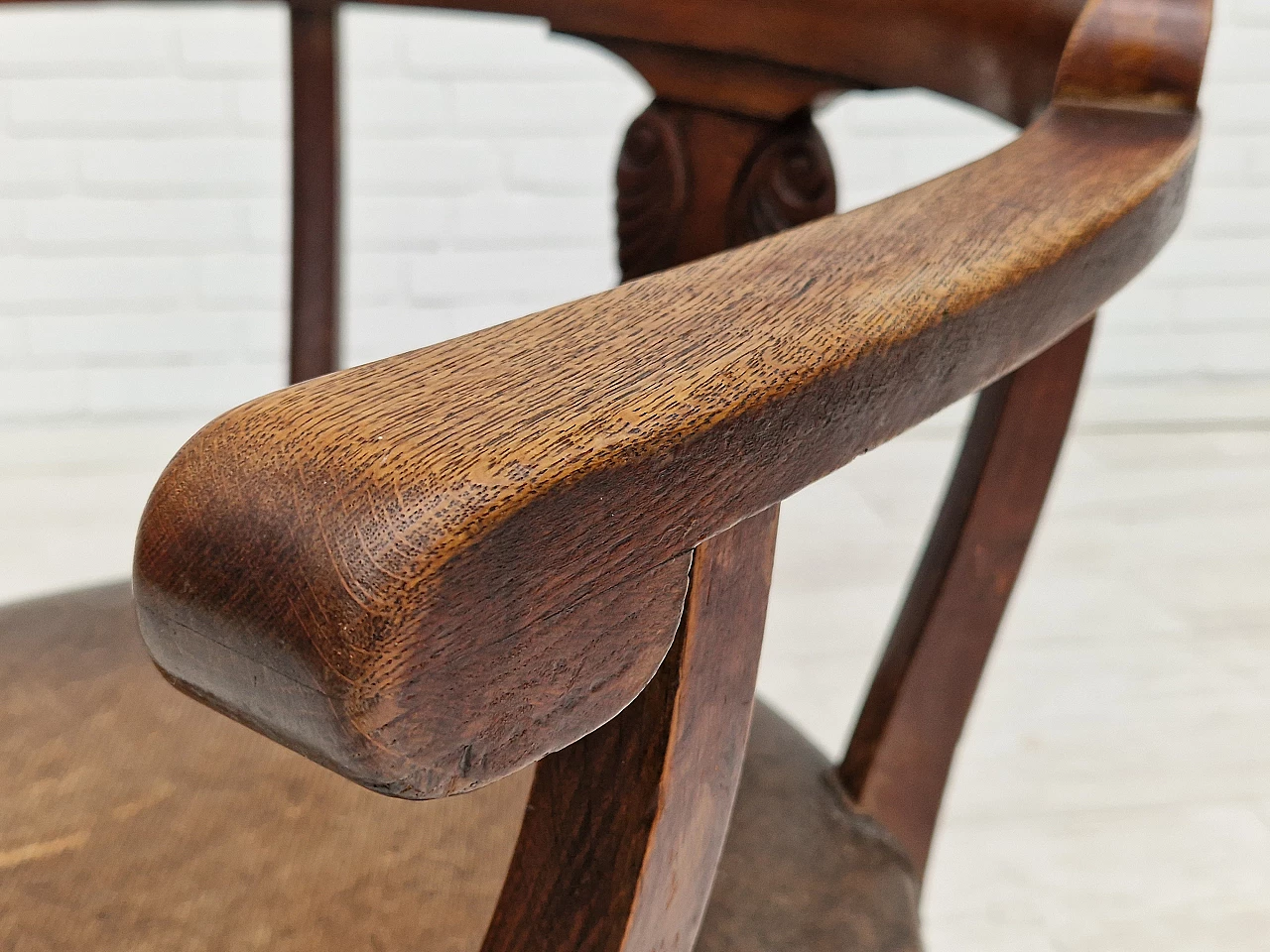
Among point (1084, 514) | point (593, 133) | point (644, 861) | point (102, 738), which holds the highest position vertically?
point (644, 861)

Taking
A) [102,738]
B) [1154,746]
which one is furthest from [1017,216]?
[1154,746]

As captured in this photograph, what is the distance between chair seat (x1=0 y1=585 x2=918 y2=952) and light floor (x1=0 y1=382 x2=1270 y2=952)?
2.12 feet

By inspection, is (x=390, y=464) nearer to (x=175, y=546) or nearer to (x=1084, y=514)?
(x=175, y=546)

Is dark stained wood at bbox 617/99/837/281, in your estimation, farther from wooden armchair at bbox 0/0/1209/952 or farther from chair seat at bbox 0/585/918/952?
chair seat at bbox 0/585/918/952

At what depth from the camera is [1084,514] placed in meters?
1.68

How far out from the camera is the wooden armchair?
16cm

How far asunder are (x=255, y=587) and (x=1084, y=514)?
5.39 feet

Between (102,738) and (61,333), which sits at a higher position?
(102,738)

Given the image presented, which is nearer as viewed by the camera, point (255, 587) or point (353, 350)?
point (255, 587)

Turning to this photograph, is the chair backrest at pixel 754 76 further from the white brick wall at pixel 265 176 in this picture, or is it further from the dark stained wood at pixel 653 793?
the white brick wall at pixel 265 176

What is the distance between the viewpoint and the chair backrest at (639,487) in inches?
6.1

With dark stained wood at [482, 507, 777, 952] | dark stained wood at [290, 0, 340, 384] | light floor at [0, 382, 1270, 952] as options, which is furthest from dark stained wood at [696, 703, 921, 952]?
light floor at [0, 382, 1270, 952]

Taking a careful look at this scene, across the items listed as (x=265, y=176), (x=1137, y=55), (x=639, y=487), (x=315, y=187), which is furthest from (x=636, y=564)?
(x=265, y=176)

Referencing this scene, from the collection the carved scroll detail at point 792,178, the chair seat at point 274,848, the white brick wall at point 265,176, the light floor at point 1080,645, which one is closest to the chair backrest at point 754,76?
the carved scroll detail at point 792,178
